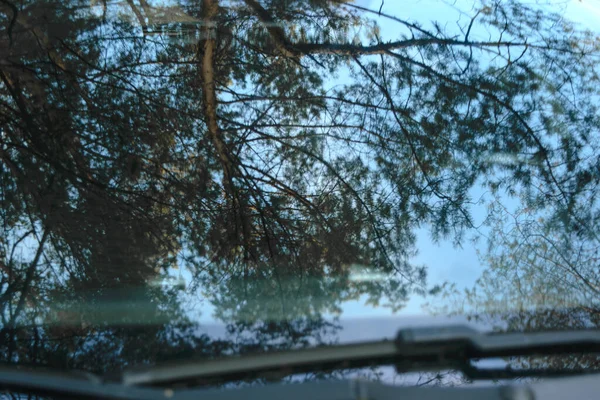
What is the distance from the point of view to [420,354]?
1.64 m

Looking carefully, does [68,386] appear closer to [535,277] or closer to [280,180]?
[280,180]

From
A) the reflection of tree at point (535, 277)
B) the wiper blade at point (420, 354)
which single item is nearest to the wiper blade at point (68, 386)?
the wiper blade at point (420, 354)

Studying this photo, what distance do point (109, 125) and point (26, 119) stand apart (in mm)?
346

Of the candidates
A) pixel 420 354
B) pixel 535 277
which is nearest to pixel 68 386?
pixel 420 354

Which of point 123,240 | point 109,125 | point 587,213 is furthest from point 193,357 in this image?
point 587,213

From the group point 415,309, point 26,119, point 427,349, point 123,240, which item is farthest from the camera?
point 26,119

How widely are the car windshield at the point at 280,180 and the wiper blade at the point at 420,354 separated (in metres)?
0.06

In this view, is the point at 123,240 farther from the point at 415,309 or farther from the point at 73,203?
the point at 415,309

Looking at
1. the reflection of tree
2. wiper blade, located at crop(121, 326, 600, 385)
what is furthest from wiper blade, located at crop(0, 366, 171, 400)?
the reflection of tree

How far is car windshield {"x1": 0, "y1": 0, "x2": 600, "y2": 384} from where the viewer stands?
1.86 m

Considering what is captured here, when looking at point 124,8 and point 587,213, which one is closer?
point 587,213

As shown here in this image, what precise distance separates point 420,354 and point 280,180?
0.83 meters

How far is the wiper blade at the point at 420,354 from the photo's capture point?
156 cm

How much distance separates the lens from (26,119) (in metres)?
2.40
